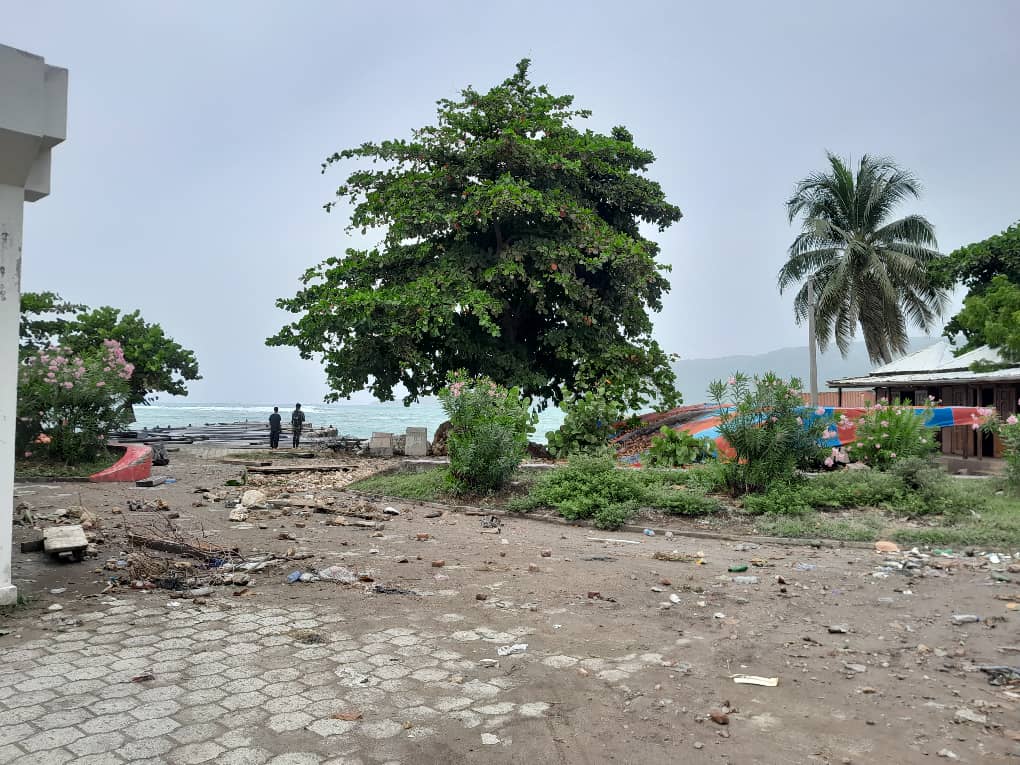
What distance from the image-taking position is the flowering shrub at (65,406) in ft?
49.1

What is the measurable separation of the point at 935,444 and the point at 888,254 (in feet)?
69.5

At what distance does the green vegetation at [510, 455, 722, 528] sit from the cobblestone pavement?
17.2ft

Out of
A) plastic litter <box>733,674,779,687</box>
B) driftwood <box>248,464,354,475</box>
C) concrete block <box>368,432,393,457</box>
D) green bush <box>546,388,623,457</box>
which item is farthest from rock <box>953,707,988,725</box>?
concrete block <box>368,432,393,457</box>

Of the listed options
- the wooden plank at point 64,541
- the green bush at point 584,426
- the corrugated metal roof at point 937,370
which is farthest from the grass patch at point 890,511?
the corrugated metal roof at point 937,370

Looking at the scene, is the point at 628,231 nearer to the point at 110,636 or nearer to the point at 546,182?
the point at 546,182

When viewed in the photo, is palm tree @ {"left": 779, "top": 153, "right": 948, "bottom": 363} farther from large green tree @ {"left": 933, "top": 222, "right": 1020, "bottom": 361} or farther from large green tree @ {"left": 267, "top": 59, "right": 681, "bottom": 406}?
large green tree @ {"left": 267, "top": 59, "right": 681, "bottom": 406}

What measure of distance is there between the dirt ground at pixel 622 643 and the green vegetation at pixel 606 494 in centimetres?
121

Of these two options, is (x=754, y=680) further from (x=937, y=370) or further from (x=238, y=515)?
(x=937, y=370)

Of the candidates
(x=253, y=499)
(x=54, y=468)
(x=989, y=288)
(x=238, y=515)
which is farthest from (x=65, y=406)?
(x=989, y=288)

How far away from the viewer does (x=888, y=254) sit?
3059 centimetres

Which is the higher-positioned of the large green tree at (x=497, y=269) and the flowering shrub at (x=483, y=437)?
the large green tree at (x=497, y=269)

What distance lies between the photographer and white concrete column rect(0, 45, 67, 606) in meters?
5.20

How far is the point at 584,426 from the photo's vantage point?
1608 centimetres

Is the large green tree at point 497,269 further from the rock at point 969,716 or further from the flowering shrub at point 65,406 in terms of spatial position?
the rock at point 969,716
